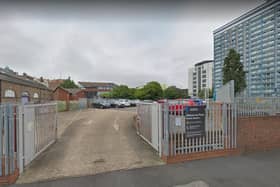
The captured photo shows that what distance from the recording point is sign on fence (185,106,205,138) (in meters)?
5.18

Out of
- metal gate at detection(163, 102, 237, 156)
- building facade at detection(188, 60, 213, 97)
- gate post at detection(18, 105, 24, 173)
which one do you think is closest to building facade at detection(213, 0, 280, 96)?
metal gate at detection(163, 102, 237, 156)

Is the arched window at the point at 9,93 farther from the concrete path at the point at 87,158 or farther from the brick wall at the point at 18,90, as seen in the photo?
the concrete path at the point at 87,158

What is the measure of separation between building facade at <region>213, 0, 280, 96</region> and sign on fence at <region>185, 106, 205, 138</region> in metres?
32.4

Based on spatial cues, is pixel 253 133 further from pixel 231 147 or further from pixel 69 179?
pixel 69 179

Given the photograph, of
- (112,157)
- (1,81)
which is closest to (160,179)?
(112,157)

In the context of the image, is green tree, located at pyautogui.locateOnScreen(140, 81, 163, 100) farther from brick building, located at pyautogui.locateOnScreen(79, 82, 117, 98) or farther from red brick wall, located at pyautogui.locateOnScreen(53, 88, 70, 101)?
brick building, located at pyautogui.locateOnScreen(79, 82, 117, 98)

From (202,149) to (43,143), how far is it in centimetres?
535

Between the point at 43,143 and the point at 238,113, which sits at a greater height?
the point at 238,113

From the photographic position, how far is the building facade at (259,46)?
120ft

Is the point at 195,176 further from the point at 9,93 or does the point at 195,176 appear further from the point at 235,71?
the point at 235,71

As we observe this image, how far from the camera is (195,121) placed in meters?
5.22

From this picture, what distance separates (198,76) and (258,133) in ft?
344

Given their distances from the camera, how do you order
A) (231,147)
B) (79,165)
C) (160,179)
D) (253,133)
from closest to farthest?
(160,179) < (79,165) < (231,147) < (253,133)

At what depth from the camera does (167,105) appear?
5012 millimetres
